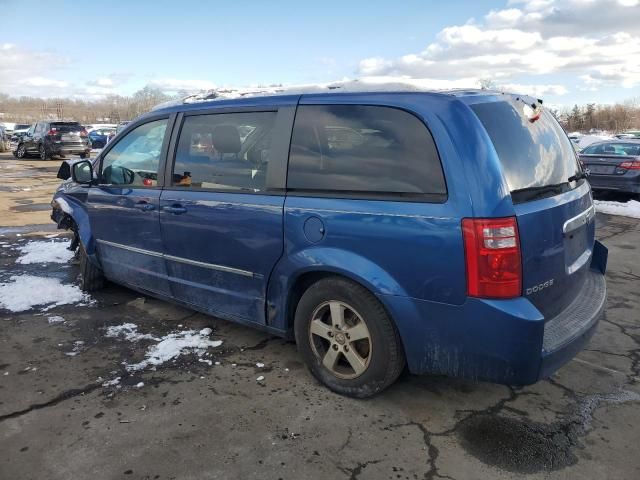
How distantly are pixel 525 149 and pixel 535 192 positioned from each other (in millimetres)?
264

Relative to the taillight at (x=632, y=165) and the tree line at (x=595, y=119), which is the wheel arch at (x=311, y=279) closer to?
the taillight at (x=632, y=165)

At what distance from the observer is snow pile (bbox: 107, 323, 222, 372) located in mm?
3660

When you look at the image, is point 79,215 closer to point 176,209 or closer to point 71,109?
point 176,209

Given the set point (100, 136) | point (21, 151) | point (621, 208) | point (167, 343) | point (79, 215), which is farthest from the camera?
point (100, 136)

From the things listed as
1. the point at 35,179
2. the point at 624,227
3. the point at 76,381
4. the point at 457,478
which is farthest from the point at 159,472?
the point at 35,179

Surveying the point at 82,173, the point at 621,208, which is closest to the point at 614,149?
the point at 621,208

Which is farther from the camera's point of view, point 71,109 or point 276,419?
point 71,109

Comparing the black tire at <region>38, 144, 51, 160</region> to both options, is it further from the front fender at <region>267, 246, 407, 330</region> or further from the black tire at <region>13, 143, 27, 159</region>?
the front fender at <region>267, 246, 407, 330</region>

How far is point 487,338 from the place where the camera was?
8.39 ft

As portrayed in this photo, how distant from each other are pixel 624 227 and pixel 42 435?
9370 millimetres

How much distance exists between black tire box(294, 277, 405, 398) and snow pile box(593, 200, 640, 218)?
9130mm

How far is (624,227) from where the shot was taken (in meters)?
9.00

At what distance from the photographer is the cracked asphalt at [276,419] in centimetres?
254

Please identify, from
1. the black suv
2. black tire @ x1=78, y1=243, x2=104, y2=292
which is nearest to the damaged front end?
black tire @ x1=78, y1=243, x2=104, y2=292
